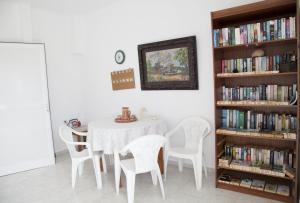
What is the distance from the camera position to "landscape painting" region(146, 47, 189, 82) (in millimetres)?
3395

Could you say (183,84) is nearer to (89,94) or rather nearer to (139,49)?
(139,49)

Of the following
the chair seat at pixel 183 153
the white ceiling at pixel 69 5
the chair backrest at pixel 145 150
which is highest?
the white ceiling at pixel 69 5

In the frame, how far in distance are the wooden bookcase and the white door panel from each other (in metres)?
2.88

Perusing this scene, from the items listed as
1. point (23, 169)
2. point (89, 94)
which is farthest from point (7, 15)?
point (23, 169)

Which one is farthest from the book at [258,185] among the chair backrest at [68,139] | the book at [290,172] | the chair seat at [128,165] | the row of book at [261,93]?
the chair backrest at [68,139]

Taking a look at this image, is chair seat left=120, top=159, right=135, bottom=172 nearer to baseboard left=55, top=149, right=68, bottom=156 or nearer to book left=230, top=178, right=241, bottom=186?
book left=230, top=178, right=241, bottom=186

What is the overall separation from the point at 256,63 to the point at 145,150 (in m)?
1.55

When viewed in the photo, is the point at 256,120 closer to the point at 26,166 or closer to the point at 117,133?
the point at 117,133

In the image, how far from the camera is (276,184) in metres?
2.67

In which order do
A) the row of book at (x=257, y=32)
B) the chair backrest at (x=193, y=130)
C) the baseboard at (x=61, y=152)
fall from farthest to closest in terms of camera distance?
the baseboard at (x=61, y=152), the chair backrest at (x=193, y=130), the row of book at (x=257, y=32)

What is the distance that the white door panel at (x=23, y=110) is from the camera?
12.0 ft

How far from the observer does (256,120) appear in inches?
104

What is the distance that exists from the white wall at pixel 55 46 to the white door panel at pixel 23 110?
37cm

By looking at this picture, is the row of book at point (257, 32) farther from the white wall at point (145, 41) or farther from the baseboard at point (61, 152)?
the baseboard at point (61, 152)
